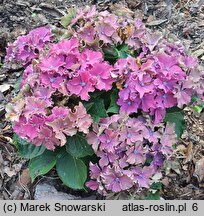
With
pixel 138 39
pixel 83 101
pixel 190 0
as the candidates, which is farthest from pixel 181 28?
pixel 83 101

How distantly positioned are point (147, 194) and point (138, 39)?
65 cm

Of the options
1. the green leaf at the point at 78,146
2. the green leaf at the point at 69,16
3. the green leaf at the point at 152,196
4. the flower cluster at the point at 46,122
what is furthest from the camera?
the green leaf at the point at 69,16

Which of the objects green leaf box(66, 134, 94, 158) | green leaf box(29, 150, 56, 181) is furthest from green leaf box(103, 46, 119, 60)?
green leaf box(29, 150, 56, 181)

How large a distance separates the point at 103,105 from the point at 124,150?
0.21 metres

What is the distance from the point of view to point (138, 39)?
7.34 ft

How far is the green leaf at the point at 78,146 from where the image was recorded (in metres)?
2.09

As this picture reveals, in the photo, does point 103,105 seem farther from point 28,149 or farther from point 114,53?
point 28,149

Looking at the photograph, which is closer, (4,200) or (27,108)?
(27,108)

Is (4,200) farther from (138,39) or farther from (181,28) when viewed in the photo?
(181,28)

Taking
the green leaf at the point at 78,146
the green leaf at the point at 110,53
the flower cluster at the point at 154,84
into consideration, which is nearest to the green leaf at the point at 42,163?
the green leaf at the point at 78,146

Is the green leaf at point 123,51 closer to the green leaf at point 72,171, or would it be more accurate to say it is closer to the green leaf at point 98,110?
the green leaf at point 98,110

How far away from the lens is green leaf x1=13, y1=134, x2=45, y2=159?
215 centimetres

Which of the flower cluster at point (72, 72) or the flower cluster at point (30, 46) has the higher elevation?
the flower cluster at point (72, 72)

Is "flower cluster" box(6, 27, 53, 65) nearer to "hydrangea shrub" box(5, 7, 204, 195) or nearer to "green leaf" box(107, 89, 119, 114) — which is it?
"hydrangea shrub" box(5, 7, 204, 195)
